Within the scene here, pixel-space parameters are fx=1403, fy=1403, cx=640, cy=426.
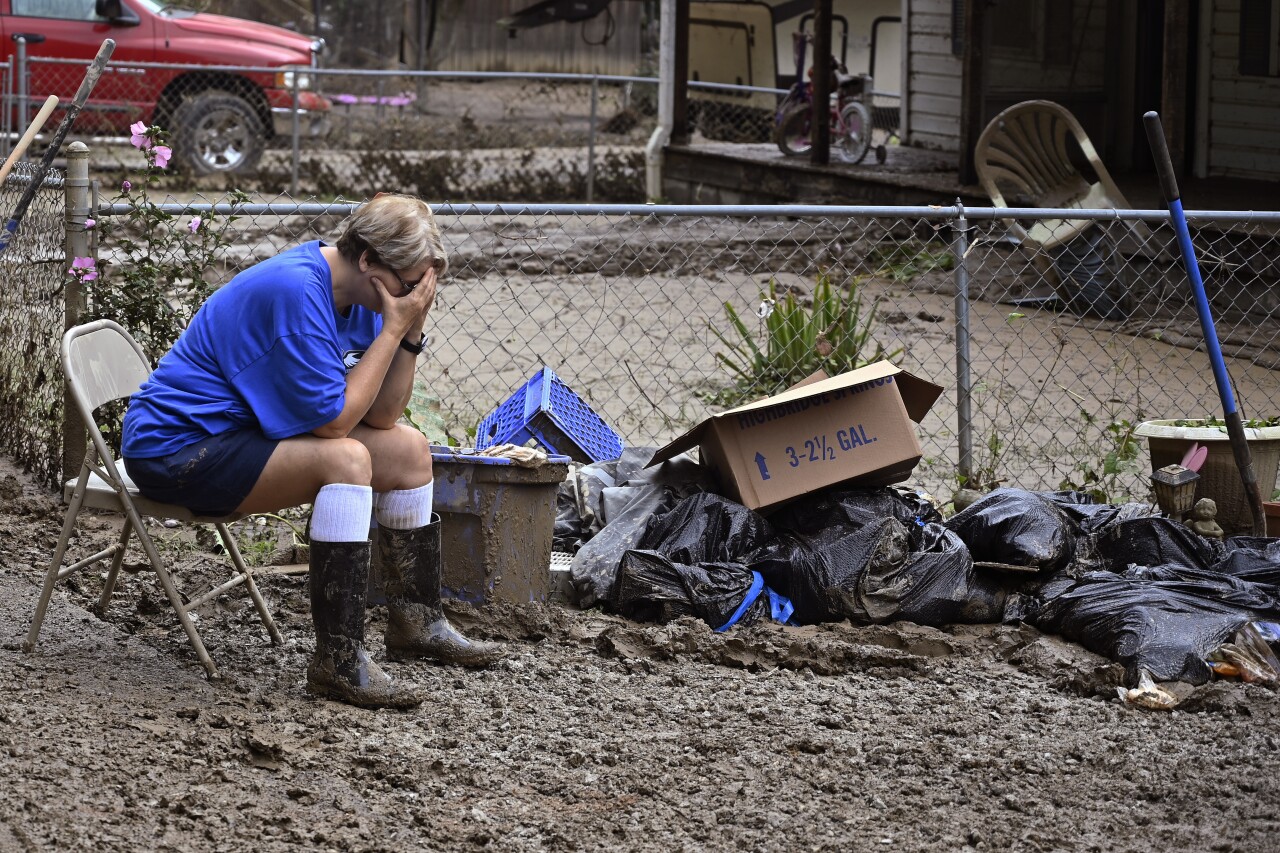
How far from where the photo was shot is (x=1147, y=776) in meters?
3.14

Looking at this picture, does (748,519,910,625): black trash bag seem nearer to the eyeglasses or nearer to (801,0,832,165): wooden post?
the eyeglasses

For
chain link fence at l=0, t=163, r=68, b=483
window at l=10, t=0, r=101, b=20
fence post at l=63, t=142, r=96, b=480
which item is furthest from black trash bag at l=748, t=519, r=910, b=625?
window at l=10, t=0, r=101, b=20

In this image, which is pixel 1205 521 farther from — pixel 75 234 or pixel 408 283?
pixel 75 234

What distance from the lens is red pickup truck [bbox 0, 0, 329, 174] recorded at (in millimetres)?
13414

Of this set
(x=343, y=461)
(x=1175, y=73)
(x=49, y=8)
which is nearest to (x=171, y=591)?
(x=343, y=461)

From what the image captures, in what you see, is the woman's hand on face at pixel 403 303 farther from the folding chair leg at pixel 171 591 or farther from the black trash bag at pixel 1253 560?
the black trash bag at pixel 1253 560

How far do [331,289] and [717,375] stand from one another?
433 centimetres

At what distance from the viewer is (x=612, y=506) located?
4.50 meters

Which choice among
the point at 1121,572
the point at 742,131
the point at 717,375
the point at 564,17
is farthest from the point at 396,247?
the point at 564,17

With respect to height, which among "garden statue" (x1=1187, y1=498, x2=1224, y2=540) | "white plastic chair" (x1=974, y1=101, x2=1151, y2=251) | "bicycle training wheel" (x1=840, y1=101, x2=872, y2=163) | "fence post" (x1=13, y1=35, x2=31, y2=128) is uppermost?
"fence post" (x1=13, y1=35, x2=31, y2=128)

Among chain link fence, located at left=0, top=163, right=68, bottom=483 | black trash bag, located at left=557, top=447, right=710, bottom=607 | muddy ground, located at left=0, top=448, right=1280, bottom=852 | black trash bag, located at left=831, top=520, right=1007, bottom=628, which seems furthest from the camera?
chain link fence, located at left=0, top=163, right=68, bottom=483

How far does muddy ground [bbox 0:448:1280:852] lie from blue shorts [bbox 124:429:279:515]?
0.50 metres

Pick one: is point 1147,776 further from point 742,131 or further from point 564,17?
point 564,17

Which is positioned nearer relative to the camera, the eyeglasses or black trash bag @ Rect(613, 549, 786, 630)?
the eyeglasses
